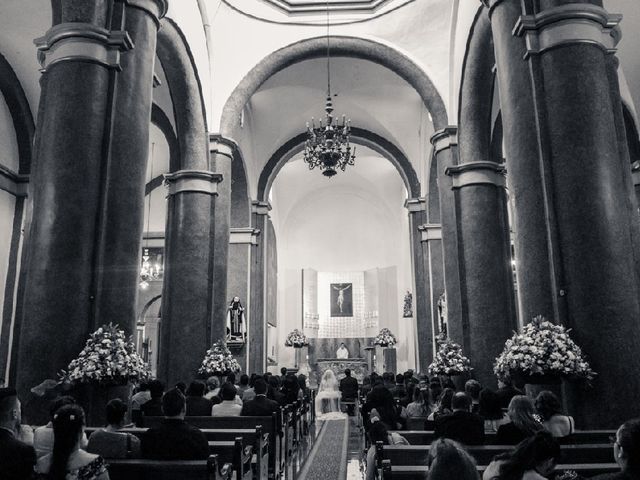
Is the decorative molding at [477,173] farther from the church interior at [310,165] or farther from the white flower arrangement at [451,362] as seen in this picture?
the white flower arrangement at [451,362]

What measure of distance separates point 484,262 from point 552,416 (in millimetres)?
5785

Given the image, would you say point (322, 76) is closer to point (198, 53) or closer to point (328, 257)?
point (198, 53)

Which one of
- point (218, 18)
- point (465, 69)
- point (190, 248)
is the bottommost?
point (190, 248)

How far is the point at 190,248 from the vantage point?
10641 millimetres

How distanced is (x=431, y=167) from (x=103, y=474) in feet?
45.2

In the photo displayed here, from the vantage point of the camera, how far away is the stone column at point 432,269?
1424cm

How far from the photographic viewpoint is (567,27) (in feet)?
19.4

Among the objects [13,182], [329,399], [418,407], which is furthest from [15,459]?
[329,399]

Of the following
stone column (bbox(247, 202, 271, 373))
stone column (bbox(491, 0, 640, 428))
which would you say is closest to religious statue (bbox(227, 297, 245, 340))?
stone column (bbox(247, 202, 271, 373))

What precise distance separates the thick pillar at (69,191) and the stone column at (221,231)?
4792 mm

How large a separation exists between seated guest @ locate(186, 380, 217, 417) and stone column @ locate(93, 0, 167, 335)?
1.00m

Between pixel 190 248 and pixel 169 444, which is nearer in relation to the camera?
pixel 169 444

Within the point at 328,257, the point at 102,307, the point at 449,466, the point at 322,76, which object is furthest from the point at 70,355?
the point at 328,257

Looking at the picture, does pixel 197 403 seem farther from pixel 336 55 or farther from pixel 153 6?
pixel 336 55
